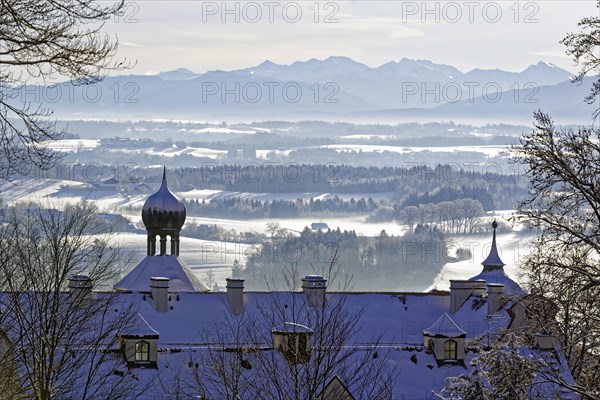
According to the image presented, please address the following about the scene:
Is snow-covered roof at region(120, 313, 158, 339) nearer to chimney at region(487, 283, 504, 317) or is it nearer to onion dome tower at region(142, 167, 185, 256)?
chimney at region(487, 283, 504, 317)

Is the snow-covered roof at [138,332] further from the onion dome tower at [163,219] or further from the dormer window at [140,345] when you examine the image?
the onion dome tower at [163,219]

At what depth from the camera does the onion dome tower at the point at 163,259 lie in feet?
246

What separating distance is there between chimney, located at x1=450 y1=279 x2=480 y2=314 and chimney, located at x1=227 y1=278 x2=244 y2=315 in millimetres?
10301

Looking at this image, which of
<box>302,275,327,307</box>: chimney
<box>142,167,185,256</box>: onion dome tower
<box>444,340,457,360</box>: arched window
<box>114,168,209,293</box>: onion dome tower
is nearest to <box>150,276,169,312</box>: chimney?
<box>114,168,209,293</box>: onion dome tower

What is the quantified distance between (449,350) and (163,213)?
90.9ft

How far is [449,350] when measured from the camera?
5766 cm

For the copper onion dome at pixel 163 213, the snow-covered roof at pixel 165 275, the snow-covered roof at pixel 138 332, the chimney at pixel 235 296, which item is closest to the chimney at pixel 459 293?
the chimney at pixel 235 296

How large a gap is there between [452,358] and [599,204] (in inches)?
1307

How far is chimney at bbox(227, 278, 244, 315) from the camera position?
6706cm

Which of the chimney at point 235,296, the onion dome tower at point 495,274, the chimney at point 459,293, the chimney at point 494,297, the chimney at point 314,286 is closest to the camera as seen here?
the chimney at point 314,286

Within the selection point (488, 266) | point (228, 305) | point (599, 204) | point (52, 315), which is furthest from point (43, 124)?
point (488, 266)

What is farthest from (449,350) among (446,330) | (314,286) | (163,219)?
(163,219)

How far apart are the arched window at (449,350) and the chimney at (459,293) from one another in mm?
12252

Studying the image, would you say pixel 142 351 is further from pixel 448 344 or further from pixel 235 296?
pixel 235 296
